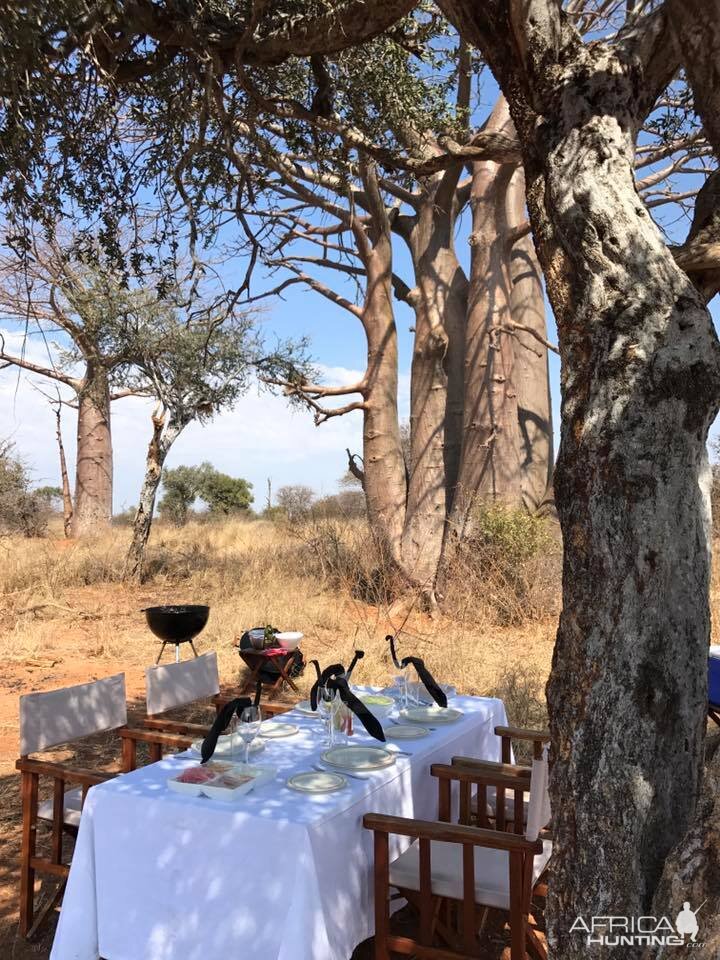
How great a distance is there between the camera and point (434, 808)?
3.60 metres

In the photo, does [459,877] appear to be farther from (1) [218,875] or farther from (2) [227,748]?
(2) [227,748]

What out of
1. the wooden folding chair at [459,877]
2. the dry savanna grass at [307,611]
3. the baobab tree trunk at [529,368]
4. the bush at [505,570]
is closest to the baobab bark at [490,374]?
the baobab tree trunk at [529,368]

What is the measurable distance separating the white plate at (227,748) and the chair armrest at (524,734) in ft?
3.92

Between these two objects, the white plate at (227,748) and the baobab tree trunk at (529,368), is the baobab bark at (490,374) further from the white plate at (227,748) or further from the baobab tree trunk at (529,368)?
the white plate at (227,748)

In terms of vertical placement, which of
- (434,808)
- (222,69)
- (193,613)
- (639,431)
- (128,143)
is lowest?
(434,808)

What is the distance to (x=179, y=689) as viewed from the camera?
460 cm

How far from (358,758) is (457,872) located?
54 centimetres

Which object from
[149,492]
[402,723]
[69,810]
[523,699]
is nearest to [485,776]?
[402,723]

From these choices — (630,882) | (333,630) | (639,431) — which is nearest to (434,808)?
(630,882)

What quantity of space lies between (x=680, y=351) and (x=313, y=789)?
5.96 feet

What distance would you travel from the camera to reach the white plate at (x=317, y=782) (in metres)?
2.95

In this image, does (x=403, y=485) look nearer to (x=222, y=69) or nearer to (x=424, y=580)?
(x=424, y=580)

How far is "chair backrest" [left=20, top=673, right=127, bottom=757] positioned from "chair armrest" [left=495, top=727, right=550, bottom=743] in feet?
5.90

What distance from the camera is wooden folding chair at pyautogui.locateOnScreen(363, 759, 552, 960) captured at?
2766 millimetres
